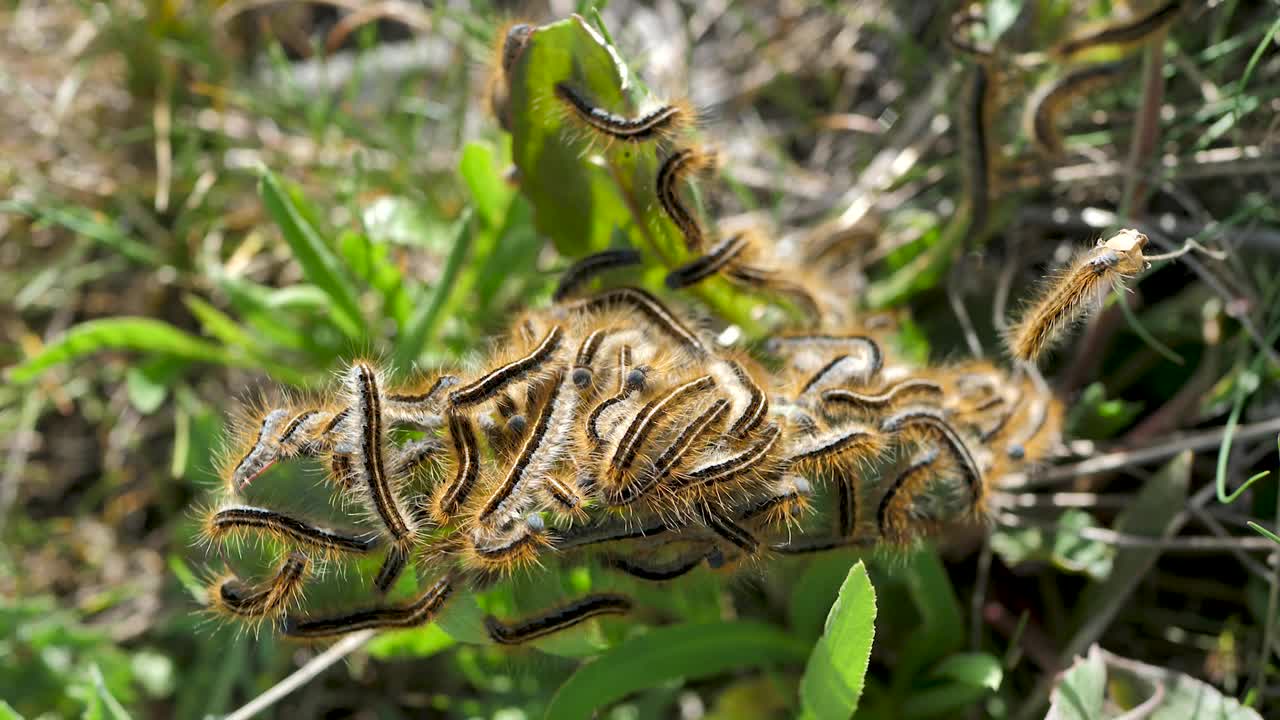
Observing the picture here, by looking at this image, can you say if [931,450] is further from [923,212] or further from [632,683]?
[923,212]

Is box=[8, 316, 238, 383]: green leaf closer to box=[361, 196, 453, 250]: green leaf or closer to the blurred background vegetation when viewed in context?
the blurred background vegetation

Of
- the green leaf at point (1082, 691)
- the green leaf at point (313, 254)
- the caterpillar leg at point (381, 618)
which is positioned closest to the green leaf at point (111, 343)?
the green leaf at point (313, 254)

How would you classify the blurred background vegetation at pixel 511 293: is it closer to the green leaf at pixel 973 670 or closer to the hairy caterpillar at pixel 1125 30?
the green leaf at pixel 973 670

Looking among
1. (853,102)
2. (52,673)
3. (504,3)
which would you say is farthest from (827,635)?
(504,3)

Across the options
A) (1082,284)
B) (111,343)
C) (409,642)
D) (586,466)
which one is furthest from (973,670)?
(111,343)

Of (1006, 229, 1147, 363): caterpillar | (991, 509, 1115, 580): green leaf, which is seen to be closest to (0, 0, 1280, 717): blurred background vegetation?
(991, 509, 1115, 580): green leaf

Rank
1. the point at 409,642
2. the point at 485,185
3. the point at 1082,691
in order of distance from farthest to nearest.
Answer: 1. the point at 485,185
2. the point at 409,642
3. the point at 1082,691

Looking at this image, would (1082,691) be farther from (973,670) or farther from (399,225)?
(399,225)
